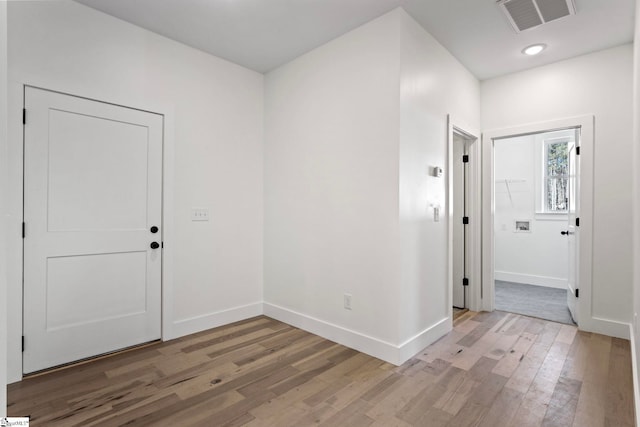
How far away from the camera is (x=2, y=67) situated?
42.2 inches

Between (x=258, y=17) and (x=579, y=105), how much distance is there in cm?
329

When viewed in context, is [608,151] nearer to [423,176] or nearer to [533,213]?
[423,176]

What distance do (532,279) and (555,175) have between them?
178 centimetres

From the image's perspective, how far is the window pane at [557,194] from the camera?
17.8 feet

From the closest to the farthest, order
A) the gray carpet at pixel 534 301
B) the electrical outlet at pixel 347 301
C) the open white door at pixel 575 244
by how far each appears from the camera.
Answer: the electrical outlet at pixel 347 301
the open white door at pixel 575 244
the gray carpet at pixel 534 301

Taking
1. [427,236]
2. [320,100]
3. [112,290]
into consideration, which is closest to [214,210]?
[112,290]

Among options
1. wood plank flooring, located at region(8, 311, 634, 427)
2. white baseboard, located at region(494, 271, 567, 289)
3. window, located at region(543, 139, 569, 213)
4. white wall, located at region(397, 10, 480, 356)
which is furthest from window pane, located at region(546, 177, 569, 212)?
white wall, located at region(397, 10, 480, 356)

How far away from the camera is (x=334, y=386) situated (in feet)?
7.52

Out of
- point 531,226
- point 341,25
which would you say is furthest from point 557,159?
point 341,25

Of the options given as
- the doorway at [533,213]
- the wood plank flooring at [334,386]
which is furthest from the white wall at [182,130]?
the doorway at [533,213]

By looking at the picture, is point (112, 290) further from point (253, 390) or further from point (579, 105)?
point (579, 105)

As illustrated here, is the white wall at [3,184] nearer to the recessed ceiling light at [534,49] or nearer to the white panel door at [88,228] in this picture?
the white panel door at [88,228]

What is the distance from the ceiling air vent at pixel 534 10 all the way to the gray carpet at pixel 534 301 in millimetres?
3035

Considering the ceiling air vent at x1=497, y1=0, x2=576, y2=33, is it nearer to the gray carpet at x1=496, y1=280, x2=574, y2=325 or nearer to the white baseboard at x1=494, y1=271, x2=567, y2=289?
the gray carpet at x1=496, y1=280, x2=574, y2=325
